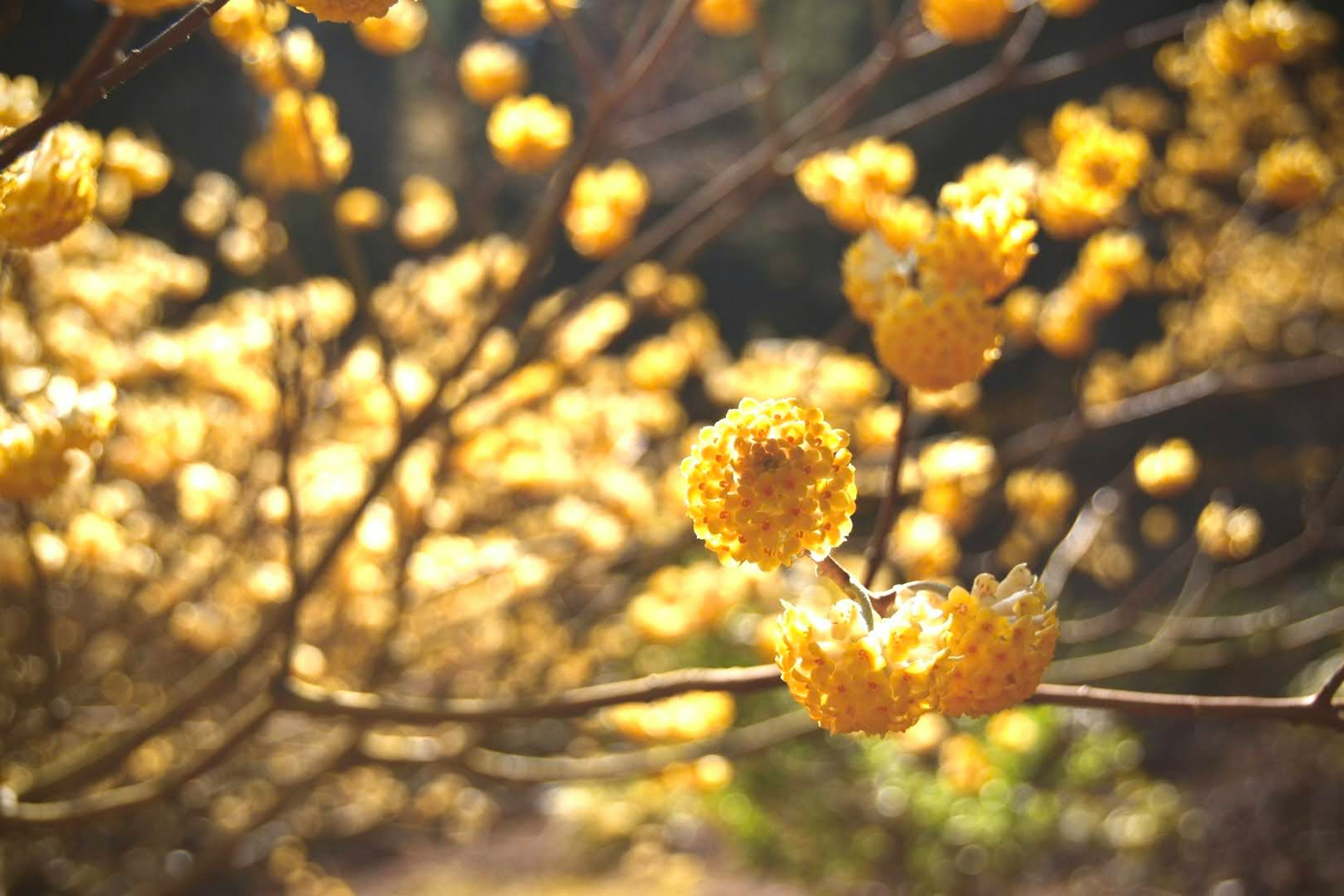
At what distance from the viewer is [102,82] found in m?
0.90

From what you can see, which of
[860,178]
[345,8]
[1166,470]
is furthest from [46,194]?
[1166,470]

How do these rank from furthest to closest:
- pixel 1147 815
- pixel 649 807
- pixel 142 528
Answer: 1. pixel 649 807
2. pixel 1147 815
3. pixel 142 528

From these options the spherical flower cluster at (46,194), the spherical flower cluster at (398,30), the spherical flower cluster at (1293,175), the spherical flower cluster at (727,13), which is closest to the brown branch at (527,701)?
the spherical flower cluster at (46,194)

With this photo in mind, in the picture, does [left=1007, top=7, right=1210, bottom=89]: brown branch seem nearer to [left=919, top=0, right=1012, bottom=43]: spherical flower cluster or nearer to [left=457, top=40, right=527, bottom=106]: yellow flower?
[left=919, top=0, right=1012, bottom=43]: spherical flower cluster

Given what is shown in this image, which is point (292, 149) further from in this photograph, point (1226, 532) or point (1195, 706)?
point (1226, 532)

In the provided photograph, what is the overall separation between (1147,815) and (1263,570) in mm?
2310

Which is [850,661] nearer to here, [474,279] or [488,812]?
[474,279]

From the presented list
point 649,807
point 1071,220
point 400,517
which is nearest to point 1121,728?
point 649,807

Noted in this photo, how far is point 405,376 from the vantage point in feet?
10.2

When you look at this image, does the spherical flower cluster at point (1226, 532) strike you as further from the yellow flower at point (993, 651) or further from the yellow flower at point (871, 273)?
the yellow flower at point (993, 651)

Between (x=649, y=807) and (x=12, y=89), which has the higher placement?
(x=649, y=807)

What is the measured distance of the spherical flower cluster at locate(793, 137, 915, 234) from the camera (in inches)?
92.4

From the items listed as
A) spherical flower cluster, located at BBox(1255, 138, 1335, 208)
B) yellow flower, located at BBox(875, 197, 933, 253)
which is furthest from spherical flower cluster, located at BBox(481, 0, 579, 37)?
spherical flower cluster, located at BBox(1255, 138, 1335, 208)

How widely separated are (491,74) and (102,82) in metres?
1.71
